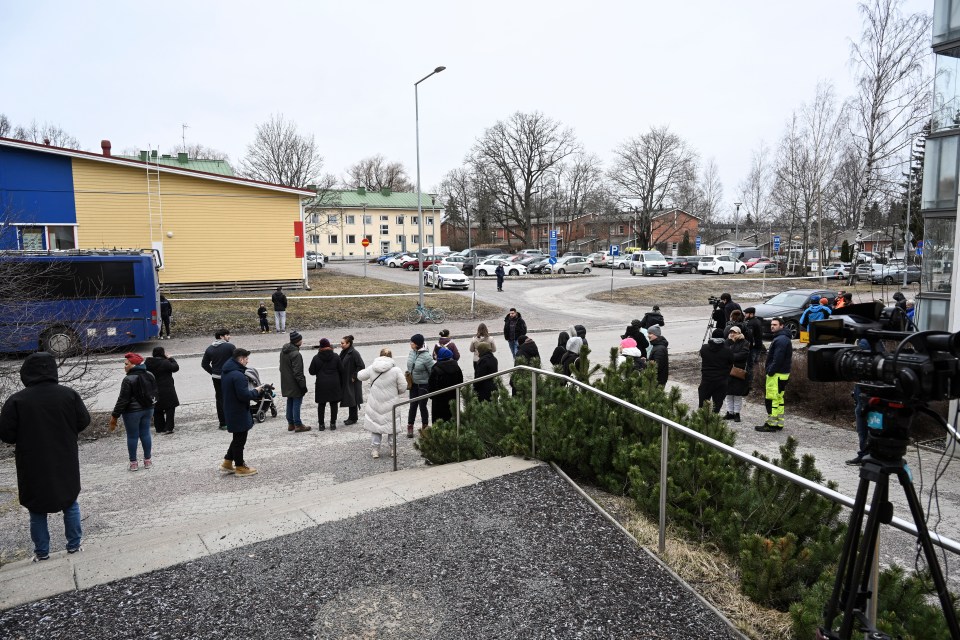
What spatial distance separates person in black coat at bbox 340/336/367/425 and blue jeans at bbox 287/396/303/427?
0.41 metres

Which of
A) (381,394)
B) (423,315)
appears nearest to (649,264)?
(423,315)

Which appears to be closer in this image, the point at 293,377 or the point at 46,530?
the point at 46,530

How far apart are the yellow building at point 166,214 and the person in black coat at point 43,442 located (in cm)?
2387

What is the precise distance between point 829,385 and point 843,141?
110 feet

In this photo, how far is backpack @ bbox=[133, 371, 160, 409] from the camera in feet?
27.9

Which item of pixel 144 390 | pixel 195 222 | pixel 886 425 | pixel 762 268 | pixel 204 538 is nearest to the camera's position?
pixel 886 425

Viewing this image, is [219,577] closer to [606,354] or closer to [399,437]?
[399,437]

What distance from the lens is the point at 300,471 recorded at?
862 centimetres

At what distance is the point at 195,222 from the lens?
29.9 m

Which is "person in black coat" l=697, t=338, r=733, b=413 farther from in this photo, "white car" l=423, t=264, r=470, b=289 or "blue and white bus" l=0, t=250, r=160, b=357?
"white car" l=423, t=264, r=470, b=289

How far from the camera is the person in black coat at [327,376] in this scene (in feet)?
34.3

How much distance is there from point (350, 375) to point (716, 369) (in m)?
6.09

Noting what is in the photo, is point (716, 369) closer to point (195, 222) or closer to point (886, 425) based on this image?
point (886, 425)

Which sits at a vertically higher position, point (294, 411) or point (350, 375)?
point (350, 375)
